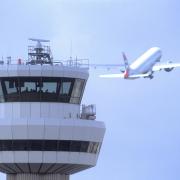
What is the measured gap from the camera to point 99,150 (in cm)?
8069

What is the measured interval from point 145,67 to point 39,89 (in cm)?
5862

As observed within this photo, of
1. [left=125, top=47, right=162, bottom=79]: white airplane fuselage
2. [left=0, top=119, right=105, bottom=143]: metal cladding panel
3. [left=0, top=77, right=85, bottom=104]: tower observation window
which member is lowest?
[left=125, top=47, right=162, bottom=79]: white airplane fuselage

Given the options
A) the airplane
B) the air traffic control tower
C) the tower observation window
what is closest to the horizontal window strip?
the air traffic control tower

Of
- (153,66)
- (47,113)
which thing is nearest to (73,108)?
(47,113)

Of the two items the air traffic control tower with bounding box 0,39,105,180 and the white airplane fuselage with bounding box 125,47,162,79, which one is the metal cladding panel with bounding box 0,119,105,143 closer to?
the air traffic control tower with bounding box 0,39,105,180

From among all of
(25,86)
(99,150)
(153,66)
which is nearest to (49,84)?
(25,86)

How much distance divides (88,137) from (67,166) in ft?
8.59

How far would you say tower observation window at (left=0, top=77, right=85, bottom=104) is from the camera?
7812 cm

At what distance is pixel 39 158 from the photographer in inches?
3014

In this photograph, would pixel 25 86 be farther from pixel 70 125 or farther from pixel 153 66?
pixel 153 66

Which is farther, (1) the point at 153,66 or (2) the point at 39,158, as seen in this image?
(1) the point at 153,66

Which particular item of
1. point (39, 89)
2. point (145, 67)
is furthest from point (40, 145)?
point (145, 67)

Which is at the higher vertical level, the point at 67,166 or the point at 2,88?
the point at 2,88

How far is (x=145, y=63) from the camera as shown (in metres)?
139
